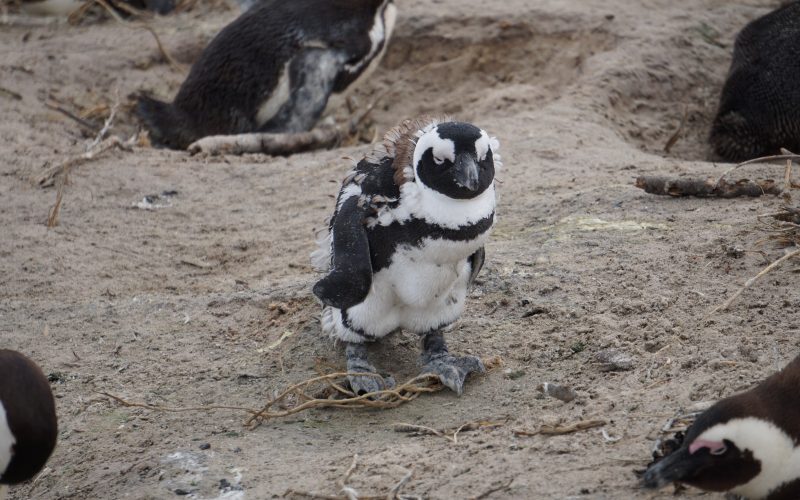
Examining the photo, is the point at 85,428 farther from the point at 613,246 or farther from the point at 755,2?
the point at 755,2

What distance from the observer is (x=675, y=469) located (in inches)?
101

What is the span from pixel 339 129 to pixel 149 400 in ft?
11.2

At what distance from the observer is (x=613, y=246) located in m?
4.31

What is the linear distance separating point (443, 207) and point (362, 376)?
2.25 ft

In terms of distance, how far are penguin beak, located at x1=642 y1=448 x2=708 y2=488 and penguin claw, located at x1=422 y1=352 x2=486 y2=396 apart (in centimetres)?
102

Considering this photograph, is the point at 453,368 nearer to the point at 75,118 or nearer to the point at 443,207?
the point at 443,207

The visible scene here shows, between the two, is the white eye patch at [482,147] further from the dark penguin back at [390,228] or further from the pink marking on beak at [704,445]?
the pink marking on beak at [704,445]

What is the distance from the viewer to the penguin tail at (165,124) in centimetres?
660

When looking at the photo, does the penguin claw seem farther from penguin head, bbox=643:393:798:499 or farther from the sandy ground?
penguin head, bbox=643:393:798:499

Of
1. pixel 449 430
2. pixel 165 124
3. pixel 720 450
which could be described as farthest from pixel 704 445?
pixel 165 124

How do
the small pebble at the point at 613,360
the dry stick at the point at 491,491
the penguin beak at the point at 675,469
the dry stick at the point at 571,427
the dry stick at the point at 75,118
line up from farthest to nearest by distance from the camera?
1. the dry stick at the point at 75,118
2. the small pebble at the point at 613,360
3. the dry stick at the point at 571,427
4. the dry stick at the point at 491,491
5. the penguin beak at the point at 675,469

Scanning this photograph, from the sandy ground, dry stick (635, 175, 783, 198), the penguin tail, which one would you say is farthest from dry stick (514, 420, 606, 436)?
the penguin tail

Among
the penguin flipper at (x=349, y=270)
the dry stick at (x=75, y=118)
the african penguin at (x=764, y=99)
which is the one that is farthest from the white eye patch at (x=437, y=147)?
the dry stick at (x=75, y=118)

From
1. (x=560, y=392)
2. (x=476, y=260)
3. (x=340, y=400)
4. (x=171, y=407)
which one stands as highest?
(x=476, y=260)
